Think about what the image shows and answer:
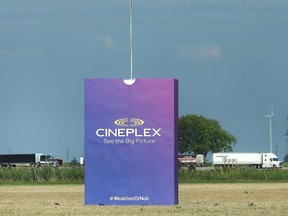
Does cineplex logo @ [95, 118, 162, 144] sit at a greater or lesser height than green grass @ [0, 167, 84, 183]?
greater

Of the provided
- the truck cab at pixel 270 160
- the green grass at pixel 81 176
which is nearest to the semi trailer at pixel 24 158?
the truck cab at pixel 270 160

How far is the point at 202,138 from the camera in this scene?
195625 millimetres

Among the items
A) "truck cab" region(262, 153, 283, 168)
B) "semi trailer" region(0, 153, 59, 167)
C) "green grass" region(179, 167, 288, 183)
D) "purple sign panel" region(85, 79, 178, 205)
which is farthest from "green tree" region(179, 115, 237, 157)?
"purple sign panel" region(85, 79, 178, 205)

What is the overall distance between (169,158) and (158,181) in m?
0.81

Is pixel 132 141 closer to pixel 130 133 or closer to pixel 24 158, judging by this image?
pixel 130 133

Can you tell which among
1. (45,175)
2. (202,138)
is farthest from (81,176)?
(202,138)

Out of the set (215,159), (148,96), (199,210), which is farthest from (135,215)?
(215,159)

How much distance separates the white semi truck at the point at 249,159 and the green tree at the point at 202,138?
32320mm

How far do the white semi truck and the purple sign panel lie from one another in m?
116

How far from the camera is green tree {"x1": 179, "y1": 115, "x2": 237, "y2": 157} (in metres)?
194

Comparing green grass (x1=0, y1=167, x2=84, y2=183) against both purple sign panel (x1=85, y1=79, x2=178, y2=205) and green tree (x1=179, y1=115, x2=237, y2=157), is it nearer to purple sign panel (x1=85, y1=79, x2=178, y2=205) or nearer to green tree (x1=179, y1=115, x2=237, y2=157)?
purple sign panel (x1=85, y1=79, x2=178, y2=205)

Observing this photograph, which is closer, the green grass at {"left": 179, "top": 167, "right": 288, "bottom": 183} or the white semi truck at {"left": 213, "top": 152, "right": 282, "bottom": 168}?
the green grass at {"left": 179, "top": 167, "right": 288, "bottom": 183}

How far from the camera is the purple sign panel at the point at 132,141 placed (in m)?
33.3

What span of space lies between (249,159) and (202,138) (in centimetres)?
3907
